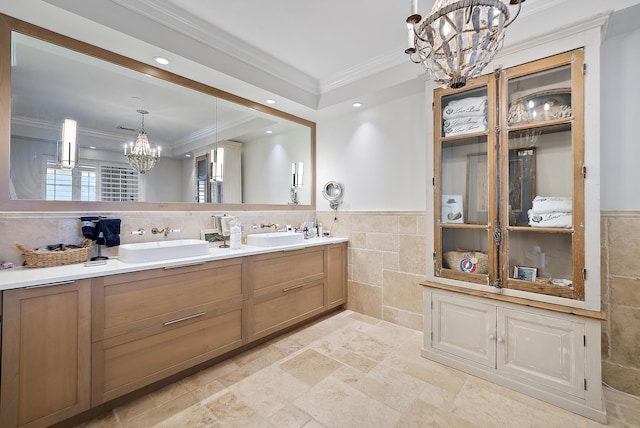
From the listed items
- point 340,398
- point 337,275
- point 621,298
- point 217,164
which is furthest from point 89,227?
point 621,298

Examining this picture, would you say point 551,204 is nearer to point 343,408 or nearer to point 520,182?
point 520,182

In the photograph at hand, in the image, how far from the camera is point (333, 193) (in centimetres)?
356

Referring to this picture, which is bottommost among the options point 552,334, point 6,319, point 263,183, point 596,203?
point 552,334

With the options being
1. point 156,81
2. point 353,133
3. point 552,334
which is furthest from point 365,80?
point 552,334

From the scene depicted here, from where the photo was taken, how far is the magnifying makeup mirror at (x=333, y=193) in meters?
3.53

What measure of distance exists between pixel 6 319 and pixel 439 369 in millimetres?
2715

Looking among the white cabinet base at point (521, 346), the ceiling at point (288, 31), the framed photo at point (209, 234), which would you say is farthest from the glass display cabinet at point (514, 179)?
the framed photo at point (209, 234)

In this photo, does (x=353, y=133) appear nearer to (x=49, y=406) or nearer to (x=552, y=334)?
(x=552, y=334)

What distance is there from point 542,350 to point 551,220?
2.83 feet

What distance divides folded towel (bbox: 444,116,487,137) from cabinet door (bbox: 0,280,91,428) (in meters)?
2.71

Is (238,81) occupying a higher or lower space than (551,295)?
higher

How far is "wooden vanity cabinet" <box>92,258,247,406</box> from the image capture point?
170 centimetres

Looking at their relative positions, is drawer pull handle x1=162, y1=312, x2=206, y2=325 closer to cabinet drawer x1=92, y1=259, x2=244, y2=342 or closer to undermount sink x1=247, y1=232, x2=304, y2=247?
cabinet drawer x1=92, y1=259, x2=244, y2=342

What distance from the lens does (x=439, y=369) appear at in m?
2.21
